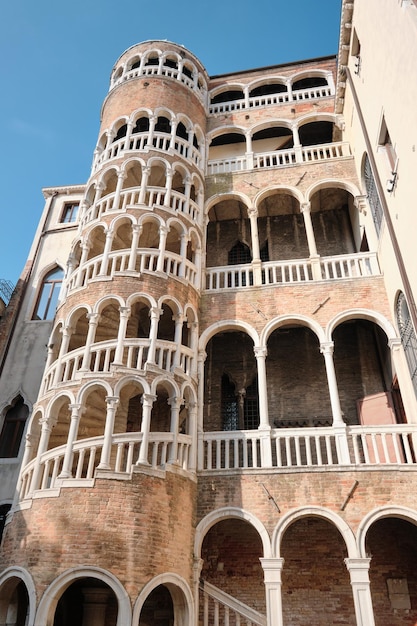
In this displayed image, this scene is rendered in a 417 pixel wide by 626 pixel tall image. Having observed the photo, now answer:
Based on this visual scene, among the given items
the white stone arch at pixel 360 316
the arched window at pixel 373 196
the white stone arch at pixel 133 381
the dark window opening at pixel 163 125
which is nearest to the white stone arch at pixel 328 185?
the arched window at pixel 373 196

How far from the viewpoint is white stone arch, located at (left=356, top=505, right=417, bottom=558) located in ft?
32.6

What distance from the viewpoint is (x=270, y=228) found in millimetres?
17719

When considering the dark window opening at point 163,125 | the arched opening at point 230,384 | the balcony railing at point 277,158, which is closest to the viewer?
the arched opening at point 230,384

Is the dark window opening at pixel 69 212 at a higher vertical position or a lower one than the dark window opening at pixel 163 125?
lower

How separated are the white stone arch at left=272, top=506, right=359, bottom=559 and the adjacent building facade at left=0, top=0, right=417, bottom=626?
0.15 feet

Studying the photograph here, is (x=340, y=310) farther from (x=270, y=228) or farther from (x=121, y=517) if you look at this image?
(x=121, y=517)

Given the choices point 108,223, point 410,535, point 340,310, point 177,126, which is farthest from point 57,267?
point 410,535

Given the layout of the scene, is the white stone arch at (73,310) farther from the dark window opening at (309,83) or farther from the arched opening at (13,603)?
the dark window opening at (309,83)

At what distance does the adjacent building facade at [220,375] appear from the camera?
9.62 m

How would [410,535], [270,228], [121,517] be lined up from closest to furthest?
[121,517], [410,535], [270,228]

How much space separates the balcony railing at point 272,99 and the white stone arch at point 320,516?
1593 centimetres

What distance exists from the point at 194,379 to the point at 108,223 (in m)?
5.37

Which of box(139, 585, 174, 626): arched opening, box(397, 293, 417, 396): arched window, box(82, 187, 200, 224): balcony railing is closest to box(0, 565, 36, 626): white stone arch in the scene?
box(139, 585, 174, 626): arched opening

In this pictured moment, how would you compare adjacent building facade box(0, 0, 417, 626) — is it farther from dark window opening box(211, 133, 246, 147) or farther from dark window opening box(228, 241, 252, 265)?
dark window opening box(211, 133, 246, 147)
